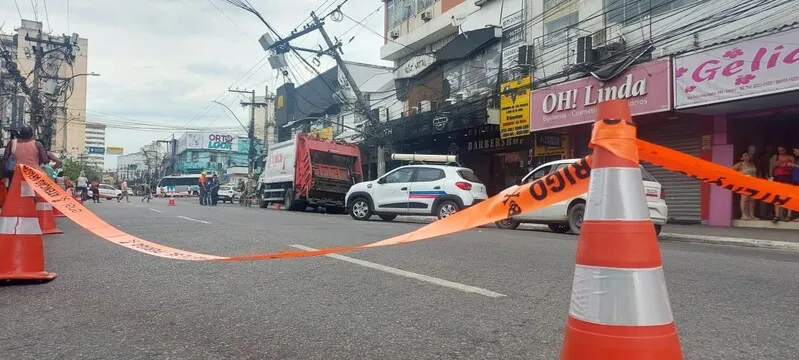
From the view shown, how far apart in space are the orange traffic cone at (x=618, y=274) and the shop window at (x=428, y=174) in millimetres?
12275

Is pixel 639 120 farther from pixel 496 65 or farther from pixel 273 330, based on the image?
pixel 273 330

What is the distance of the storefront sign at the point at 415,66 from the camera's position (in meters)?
26.7

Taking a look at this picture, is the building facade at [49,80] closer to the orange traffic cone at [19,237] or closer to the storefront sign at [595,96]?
the orange traffic cone at [19,237]

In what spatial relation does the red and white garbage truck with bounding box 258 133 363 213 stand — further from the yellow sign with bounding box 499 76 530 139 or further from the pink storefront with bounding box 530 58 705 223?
the pink storefront with bounding box 530 58 705 223

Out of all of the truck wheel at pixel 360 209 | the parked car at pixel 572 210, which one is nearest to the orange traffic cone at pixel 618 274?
the parked car at pixel 572 210

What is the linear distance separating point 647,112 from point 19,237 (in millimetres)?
12925

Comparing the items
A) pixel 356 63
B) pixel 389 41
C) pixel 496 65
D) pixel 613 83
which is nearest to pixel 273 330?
pixel 613 83

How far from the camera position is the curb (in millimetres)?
9703

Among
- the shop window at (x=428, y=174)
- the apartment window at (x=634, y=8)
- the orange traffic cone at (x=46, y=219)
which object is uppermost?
the apartment window at (x=634, y=8)

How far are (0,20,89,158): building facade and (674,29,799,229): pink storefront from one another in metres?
16.5

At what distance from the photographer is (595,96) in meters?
15.2

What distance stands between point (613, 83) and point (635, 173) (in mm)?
13632

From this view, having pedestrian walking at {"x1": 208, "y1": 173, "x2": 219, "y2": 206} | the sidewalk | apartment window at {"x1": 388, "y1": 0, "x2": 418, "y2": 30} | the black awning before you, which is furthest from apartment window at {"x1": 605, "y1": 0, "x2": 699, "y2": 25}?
pedestrian walking at {"x1": 208, "y1": 173, "x2": 219, "y2": 206}

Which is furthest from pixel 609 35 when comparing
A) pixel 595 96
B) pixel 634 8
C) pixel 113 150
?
pixel 113 150
